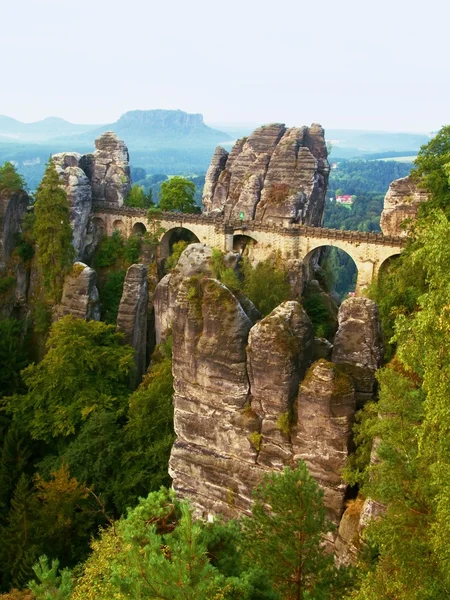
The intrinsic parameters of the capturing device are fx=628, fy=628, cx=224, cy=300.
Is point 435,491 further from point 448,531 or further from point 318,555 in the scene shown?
point 318,555

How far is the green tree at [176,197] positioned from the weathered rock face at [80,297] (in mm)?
12455

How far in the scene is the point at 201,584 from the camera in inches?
412

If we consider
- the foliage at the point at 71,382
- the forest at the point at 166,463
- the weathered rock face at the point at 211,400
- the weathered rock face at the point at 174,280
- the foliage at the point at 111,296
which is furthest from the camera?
the foliage at the point at 111,296

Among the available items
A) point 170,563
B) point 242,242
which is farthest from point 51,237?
point 170,563

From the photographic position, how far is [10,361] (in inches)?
1414

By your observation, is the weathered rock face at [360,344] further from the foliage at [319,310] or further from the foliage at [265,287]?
the foliage at [319,310]

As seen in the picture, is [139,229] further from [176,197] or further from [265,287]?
[265,287]

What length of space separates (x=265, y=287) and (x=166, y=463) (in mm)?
11311

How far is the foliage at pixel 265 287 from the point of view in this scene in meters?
33.1

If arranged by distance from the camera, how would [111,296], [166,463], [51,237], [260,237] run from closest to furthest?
1. [166,463]
2. [51,237]
3. [260,237]
4. [111,296]

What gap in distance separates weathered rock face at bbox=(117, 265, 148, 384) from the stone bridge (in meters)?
6.63

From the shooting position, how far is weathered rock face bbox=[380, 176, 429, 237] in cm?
3553

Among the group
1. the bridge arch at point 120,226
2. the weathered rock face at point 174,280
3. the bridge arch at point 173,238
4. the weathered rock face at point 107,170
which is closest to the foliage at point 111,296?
the bridge arch at point 173,238

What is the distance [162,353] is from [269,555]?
1983cm
